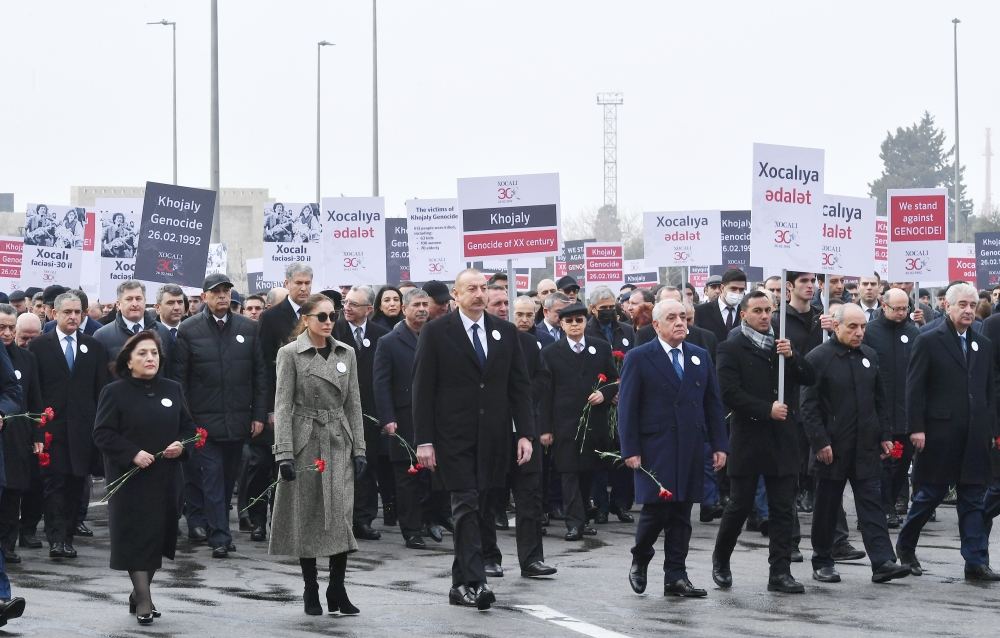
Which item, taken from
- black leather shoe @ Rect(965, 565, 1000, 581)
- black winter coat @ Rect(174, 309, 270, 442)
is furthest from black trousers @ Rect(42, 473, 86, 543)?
black leather shoe @ Rect(965, 565, 1000, 581)

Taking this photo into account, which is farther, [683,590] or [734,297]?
[734,297]

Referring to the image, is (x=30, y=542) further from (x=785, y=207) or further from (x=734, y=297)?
(x=734, y=297)

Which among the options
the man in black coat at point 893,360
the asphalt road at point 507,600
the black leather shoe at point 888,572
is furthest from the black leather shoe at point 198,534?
the man in black coat at point 893,360

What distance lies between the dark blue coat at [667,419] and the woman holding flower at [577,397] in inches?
143

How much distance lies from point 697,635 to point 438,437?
2.51 meters

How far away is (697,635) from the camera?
1000 centimetres

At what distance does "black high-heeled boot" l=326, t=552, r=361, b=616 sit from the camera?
428 inches

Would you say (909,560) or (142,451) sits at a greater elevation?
(142,451)

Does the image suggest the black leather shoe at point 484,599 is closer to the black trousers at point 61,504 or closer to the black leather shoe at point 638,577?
the black leather shoe at point 638,577

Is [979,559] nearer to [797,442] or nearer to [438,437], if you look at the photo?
[797,442]

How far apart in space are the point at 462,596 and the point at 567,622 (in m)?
1.03

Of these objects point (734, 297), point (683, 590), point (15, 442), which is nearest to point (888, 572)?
point (683, 590)

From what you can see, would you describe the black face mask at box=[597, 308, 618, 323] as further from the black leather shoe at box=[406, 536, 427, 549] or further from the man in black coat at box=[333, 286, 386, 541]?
the black leather shoe at box=[406, 536, 427, 549]

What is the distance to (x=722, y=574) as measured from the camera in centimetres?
1209
